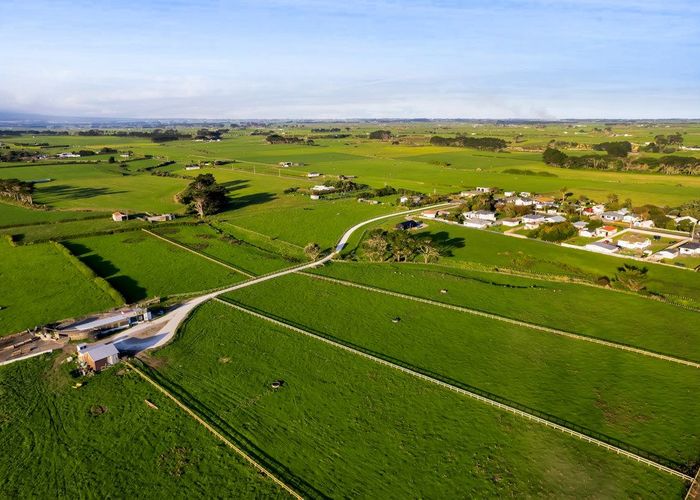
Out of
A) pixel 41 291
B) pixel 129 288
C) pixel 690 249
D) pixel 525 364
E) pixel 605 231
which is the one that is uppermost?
pixel 605 231

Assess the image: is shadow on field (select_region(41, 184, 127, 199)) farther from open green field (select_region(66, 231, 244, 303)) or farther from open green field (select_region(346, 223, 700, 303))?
open green field (select_region(346, 223, 700, 303))

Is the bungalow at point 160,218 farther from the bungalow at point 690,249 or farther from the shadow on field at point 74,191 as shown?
the bungalow at point 690,249

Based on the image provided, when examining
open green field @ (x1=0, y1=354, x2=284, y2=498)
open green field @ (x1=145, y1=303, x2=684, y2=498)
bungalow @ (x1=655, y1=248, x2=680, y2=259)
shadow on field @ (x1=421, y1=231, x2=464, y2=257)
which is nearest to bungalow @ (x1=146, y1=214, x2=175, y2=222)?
open green field @ (x1=145, y1=303, x2=684, y2=498)

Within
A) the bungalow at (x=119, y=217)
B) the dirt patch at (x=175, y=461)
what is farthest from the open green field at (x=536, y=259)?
the bungalow at (x=119, y=217)

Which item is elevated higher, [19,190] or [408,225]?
[19,190]

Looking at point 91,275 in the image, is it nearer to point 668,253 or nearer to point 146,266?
point 146,266

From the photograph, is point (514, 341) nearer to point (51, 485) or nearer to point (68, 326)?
point (51, 485)

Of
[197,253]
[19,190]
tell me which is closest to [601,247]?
[197,253]
